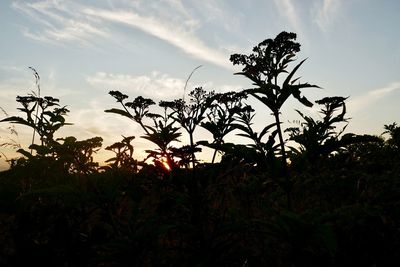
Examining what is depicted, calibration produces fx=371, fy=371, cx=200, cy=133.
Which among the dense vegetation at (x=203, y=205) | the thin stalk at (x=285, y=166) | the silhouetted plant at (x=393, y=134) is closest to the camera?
the dense vegetation at (x=203, y=205)

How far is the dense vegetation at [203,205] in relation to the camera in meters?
3.57

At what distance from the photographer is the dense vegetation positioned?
11.7 ft

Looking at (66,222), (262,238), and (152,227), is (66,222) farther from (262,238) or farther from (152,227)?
(262,238)

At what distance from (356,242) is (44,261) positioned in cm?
352

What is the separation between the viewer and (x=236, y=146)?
516 centimetres

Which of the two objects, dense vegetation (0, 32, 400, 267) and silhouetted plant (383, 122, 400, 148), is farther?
silhouetted plant (383, 122, 400, 148)

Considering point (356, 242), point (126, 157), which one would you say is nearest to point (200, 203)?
point (356, 242)

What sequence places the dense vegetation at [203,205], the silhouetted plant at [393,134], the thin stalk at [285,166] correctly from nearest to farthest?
1. the dense vegetation at [203,205]
2. the thin stalk at [285,166]
3. the silhouetted plant at [393,134]

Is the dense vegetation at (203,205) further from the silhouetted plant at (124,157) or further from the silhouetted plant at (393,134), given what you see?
the silhouetted plant at (393,134)

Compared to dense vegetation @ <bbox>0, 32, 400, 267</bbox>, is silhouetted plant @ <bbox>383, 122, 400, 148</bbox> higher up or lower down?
higher up

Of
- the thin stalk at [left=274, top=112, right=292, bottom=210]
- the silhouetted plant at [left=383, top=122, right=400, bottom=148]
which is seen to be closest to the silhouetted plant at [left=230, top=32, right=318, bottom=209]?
the thin stalk at [left=274, top=112, right=292, bottom=210]

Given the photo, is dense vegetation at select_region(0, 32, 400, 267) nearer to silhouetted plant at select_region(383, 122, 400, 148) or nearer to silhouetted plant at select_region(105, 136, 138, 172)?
silhouetted plant at select_region(105, 136, 138, 172)

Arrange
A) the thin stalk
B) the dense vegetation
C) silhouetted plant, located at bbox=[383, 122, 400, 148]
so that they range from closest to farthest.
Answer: the dense vegetation → the thin stalk → silhouetted plant, located at bbox=[383, 122, 400, 148]

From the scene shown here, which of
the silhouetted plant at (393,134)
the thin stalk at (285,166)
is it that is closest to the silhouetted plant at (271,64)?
the thin stalk at (285,166)
